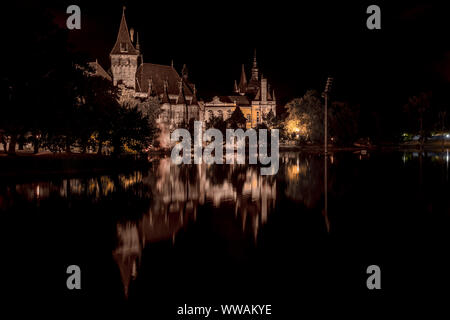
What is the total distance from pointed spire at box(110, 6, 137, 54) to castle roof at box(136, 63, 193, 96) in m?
9.84

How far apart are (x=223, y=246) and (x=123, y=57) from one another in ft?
337

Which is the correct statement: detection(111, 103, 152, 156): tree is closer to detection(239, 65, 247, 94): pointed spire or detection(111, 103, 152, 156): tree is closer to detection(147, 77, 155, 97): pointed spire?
detection(147, 77, 155, 97): pointed spire

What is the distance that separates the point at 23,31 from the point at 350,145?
7100cm

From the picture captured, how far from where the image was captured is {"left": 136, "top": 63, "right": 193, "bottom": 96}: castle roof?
116 m

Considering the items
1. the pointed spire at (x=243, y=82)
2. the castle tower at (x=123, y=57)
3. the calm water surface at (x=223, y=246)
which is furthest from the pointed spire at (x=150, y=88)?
the calm water surface at (x=223, y=246)

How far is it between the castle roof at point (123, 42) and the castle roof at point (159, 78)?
9806 millimetres

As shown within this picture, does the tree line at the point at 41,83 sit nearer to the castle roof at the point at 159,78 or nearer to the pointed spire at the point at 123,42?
the pointed spire at the point at 123,42

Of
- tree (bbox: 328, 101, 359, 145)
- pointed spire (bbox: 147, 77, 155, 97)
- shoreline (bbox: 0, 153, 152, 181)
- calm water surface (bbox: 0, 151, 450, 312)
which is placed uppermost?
pointed spire (bbox: 147, 77, 155, 97)

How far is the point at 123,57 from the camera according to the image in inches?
4183

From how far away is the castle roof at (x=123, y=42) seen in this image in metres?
106

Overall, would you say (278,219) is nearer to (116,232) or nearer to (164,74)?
(116,232)

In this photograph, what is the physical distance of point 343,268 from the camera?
770 centimetres

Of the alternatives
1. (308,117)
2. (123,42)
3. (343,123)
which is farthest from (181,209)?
→ (123,42)

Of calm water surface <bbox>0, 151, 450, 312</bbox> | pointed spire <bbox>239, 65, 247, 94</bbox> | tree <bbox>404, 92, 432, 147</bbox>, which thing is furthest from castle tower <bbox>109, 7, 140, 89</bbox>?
calm water surface <bbox>0, 151, 450, 312</bbox>
